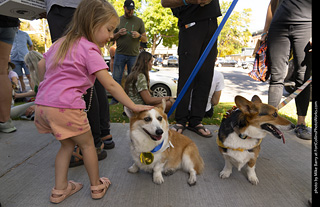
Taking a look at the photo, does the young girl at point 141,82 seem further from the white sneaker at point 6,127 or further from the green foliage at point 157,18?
the green foliage at point 157,18

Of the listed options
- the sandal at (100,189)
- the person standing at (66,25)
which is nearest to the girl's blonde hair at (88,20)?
the person standing at (66,25)

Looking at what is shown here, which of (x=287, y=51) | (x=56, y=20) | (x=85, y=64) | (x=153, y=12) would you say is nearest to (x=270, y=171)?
(x=287, y=51)

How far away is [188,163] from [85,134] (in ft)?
3.90

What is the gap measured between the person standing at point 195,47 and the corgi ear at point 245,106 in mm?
1307

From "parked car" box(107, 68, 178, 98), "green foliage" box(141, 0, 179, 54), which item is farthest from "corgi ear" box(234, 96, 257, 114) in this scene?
"green foliage" box(141, 0, 179, 54)

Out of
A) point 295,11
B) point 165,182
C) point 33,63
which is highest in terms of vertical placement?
point 295,11

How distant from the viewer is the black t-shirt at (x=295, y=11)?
2682mm

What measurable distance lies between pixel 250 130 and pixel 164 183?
106cm

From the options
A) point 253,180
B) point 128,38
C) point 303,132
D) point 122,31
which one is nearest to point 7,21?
point 122,31

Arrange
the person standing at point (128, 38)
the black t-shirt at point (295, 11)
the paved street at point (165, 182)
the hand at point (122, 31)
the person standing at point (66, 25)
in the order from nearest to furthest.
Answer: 1. the paved street at point (165, 182)
2. the person standing at point (66, 25)
3. the black t-shirt at point (295, 11)
4. the hand at point (122, 31)
5. the person standing at point (128, 38)

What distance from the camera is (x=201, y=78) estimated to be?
11.0ft

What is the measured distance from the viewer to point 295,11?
2721 mm

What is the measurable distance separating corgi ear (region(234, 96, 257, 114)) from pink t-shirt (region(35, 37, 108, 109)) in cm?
139

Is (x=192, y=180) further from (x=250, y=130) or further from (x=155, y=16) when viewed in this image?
(x=155, y=16)
